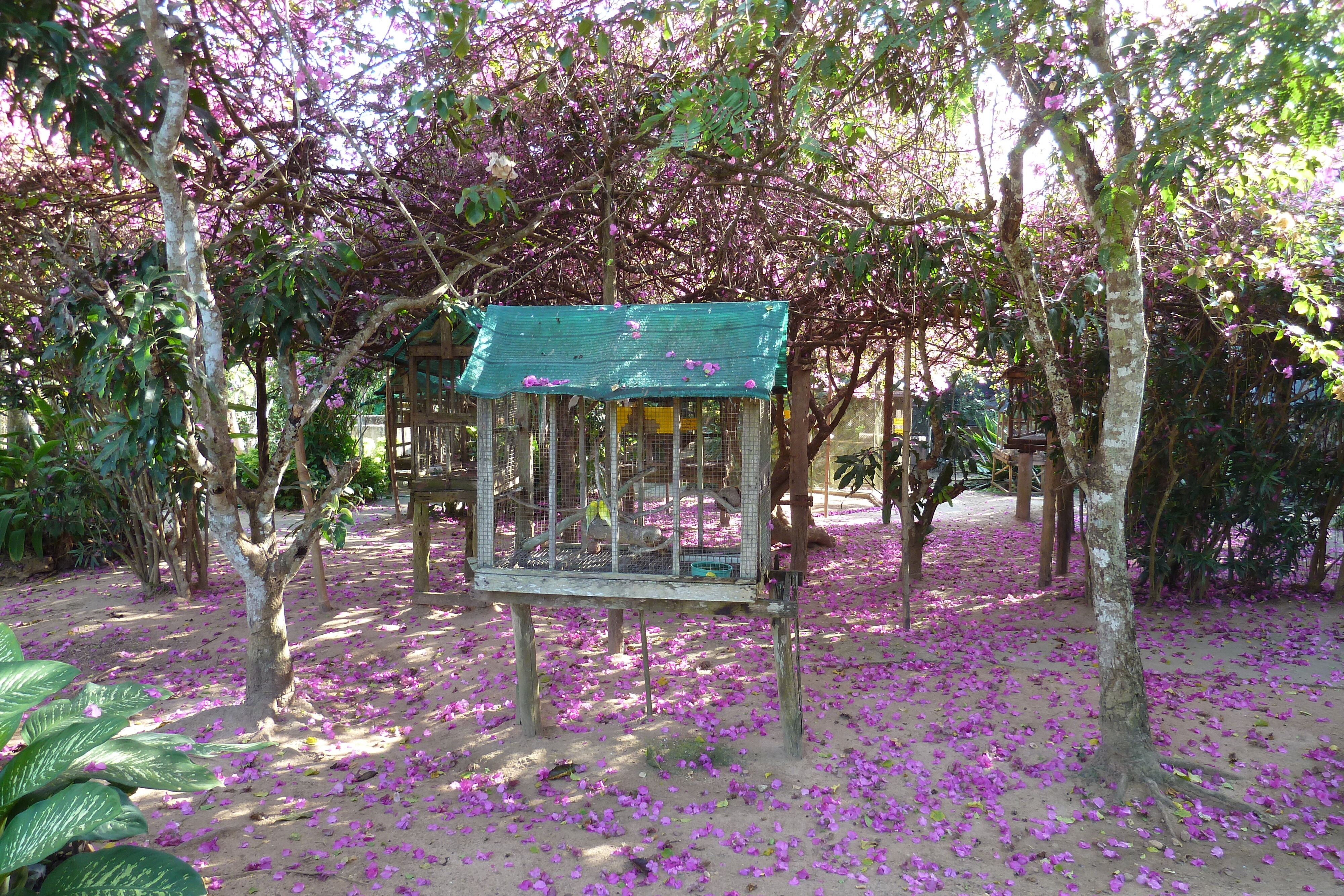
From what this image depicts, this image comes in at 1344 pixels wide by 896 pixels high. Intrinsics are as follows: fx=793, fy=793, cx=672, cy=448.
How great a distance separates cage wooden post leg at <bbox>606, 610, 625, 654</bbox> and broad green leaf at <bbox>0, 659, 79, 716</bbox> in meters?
3.56

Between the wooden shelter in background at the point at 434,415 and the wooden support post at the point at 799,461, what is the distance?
2660 millimetres

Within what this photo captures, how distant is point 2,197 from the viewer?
505 cm

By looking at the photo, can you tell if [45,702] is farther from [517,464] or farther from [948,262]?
[948,262]

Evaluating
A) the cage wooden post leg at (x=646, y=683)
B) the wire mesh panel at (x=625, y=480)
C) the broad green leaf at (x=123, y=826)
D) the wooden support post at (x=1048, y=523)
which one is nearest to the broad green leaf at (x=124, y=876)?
the broad green leaf at (x=123, y=826)

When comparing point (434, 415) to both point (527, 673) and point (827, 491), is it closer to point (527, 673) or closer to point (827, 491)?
point (527, 673)

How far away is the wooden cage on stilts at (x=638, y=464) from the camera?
3938 mm

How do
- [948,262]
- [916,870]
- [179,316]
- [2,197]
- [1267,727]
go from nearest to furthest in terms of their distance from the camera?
1. [916,870]
2. [179,316]
3. [1267,727]
4. [2,197]
5. [948,262]

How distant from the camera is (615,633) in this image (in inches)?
237

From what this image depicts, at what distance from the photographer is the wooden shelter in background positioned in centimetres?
678

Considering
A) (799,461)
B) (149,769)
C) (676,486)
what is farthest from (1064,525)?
(149,769)

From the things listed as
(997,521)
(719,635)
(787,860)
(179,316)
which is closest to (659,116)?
(179,316)

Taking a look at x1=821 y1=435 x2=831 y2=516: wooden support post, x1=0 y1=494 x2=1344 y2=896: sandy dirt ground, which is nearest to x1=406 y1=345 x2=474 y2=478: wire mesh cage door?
x1=0 y1=494 x2=1344 y2=896: sandy dirt ground

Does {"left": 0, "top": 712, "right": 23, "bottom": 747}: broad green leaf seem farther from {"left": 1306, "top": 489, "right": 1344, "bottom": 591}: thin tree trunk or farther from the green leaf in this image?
{"left": 1306, "top": 489, "right": 1344, "bottom": 591}: thin tree trunk

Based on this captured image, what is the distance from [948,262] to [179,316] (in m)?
5.23
